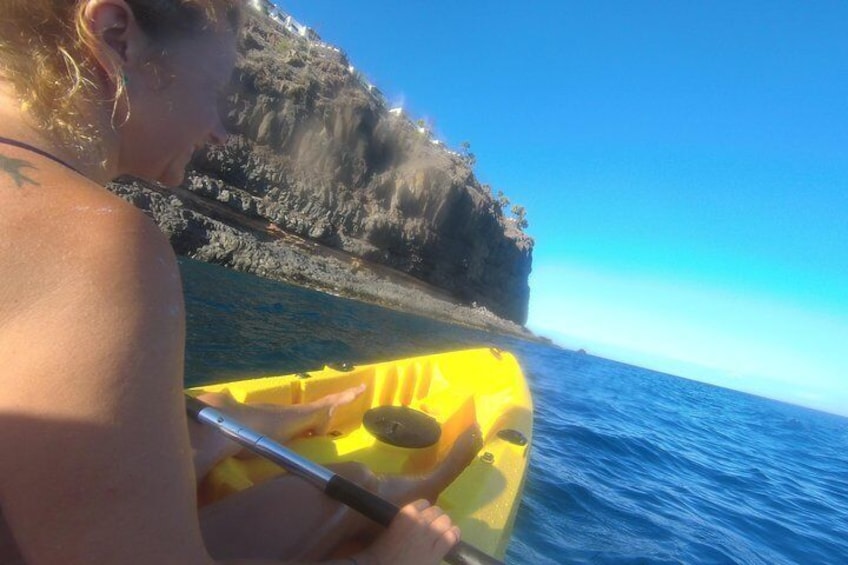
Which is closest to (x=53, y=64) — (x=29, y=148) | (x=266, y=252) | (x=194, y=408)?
(x=29, y=148)

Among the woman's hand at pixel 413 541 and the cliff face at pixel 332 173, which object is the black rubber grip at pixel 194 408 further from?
the cliff face at pixel 332 173

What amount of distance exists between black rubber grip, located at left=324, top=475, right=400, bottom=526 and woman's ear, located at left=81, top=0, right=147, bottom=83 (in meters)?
1.34

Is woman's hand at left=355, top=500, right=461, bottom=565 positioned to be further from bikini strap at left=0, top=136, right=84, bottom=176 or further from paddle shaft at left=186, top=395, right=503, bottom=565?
bikini strap at left=0, top=136, right=84, bottom=176

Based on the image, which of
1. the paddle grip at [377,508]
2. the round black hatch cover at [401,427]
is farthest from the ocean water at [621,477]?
the paddle grip at [377,508]

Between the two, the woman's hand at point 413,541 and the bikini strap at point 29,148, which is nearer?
the bikini strap at point 29,148

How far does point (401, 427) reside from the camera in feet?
10.8

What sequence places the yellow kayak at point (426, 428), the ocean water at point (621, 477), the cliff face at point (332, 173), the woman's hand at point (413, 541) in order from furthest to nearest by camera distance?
the cliff face at point (332, 173) → the ocean water at point (621, 477) → the yellow kayak at point (426, 428) → the woman's hand at point (413, 541)

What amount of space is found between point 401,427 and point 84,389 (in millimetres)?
2872

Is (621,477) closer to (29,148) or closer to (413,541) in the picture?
(413,541)

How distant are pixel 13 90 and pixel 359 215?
34.8 meters

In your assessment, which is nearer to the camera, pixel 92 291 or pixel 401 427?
pixel 92 291

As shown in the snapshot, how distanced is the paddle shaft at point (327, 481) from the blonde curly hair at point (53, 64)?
125cm

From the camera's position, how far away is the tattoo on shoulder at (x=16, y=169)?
0.64 m

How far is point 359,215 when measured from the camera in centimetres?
3497
